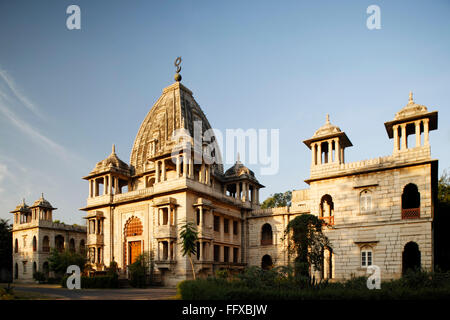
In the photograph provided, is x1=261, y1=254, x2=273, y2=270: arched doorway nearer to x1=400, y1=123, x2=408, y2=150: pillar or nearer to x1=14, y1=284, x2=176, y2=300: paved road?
x1=14, y1=284, x2=176, y2=300: paved road

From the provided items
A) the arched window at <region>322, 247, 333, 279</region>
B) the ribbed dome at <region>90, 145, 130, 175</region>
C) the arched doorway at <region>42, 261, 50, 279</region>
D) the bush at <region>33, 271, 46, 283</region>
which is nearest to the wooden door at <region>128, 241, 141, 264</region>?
the ribbed dome at <region>90, 145, 130, 175</region>

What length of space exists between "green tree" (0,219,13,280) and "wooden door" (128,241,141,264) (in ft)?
73.3

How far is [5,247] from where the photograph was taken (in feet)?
164

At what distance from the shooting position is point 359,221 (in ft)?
89.1

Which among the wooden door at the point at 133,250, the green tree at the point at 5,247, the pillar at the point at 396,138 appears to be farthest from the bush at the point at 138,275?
the green tree at the point at 5,247

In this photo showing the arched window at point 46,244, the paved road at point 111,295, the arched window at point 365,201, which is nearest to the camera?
the paved road at point 111,295

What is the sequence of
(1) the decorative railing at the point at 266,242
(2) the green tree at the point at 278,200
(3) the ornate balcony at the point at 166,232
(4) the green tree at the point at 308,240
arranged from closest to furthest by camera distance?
(4) the green tree at the point at 308,240, (3) the ornate balcony at the point at 166,232, (1) the decorative railing at the point at 266,242, (2) the green tree at the point at 278,200

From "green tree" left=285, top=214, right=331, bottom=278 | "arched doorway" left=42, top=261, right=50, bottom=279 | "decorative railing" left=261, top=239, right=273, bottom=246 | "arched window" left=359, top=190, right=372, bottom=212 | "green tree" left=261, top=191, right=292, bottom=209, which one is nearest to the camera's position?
"green tree" left=285, top=214, right=331, bottom=278

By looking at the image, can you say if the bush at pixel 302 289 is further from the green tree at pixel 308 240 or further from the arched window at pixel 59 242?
the arched window at pixel 59 242

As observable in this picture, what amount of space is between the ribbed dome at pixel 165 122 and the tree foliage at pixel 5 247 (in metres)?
22.6

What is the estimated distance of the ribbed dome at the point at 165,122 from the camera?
40562mm

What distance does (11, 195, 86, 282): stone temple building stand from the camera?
4466cm

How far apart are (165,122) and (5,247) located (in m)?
28.4
